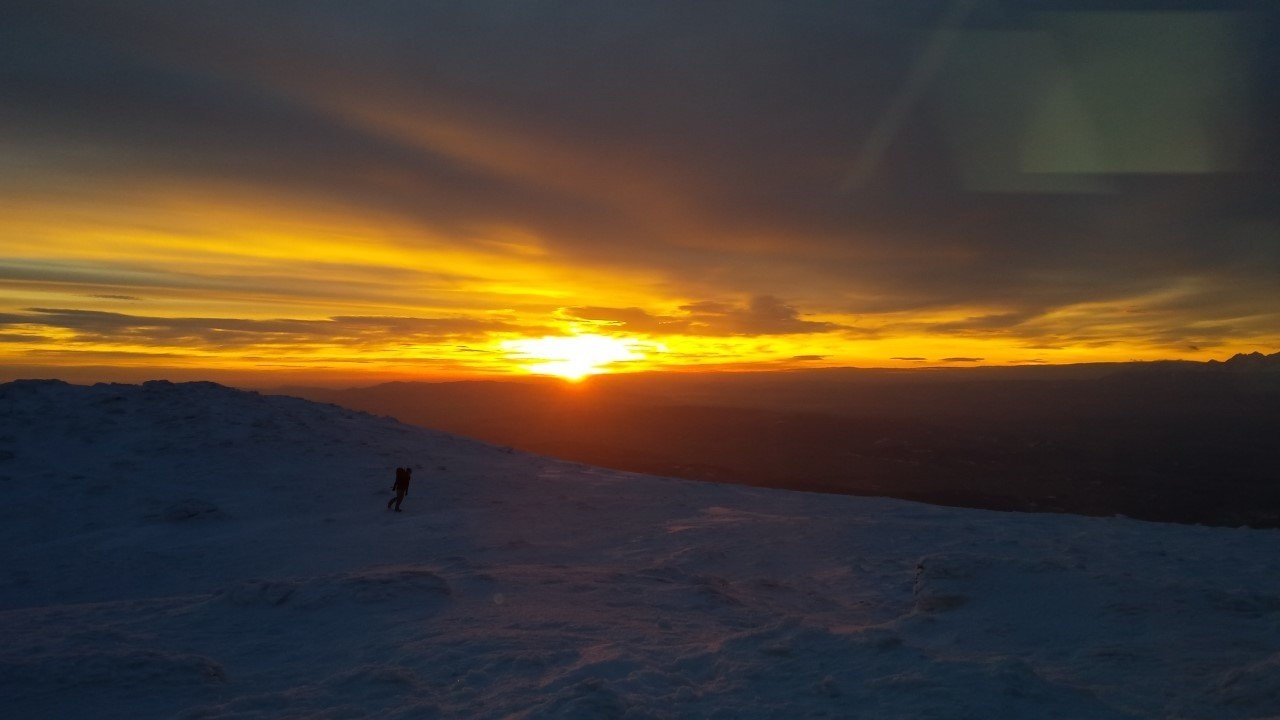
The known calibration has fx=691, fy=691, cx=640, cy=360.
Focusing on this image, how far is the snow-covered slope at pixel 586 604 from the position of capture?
23.3 feet

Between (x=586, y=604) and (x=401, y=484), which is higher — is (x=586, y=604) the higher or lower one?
the lower one

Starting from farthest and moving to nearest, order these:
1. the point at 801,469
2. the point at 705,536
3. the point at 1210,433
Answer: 1. the point at 1210,433
2. the point at 801,469
3. the point at 705,536

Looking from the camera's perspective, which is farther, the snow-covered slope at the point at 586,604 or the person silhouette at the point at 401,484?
the person silhouette at the point at 401,484

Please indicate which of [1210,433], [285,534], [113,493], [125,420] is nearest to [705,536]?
[285,534]

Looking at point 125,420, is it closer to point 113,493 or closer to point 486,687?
point 113,493

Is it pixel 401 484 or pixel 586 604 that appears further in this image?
pixel 401 484

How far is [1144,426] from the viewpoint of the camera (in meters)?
187

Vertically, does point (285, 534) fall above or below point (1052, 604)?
below

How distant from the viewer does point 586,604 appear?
34.7 feet

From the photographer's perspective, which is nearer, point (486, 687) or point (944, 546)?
point (486, 687)

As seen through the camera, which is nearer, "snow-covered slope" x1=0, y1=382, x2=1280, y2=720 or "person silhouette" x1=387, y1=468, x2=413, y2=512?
"snow-covered slope" x1=0, y1=382, x2=1280, y2=720

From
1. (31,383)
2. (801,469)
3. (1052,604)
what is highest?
(31,383)

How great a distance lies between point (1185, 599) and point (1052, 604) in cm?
185

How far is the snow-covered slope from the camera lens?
7098mm
